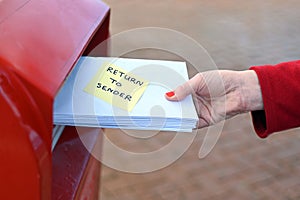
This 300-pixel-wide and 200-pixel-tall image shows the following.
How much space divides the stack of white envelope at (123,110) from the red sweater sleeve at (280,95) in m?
0.21

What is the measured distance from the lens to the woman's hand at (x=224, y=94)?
954mm

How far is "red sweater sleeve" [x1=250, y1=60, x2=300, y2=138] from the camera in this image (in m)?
0.93

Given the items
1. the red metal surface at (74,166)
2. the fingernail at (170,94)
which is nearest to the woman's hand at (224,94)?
the fingernail at (170,94)

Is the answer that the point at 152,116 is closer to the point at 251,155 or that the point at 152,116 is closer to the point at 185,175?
the point at 185,175

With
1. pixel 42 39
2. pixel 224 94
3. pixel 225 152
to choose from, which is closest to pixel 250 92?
pixel 224 94

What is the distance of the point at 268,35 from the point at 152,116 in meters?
2.56

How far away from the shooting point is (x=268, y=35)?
3.10 m

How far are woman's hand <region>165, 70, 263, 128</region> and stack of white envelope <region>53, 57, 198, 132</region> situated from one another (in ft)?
0.41

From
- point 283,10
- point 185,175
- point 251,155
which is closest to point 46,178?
point 185,175

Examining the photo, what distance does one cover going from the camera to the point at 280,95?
93 cm

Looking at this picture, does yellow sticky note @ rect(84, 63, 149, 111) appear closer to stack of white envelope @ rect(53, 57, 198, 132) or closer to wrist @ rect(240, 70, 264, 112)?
stack of white envelope @ rect(53, 57, 198, 132)

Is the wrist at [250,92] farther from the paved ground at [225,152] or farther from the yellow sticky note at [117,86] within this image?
the paved ground at [225,152]

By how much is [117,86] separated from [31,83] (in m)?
0.26

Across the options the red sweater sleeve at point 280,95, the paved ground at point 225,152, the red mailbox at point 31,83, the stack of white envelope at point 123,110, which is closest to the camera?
the red mailbox at point 31,83
